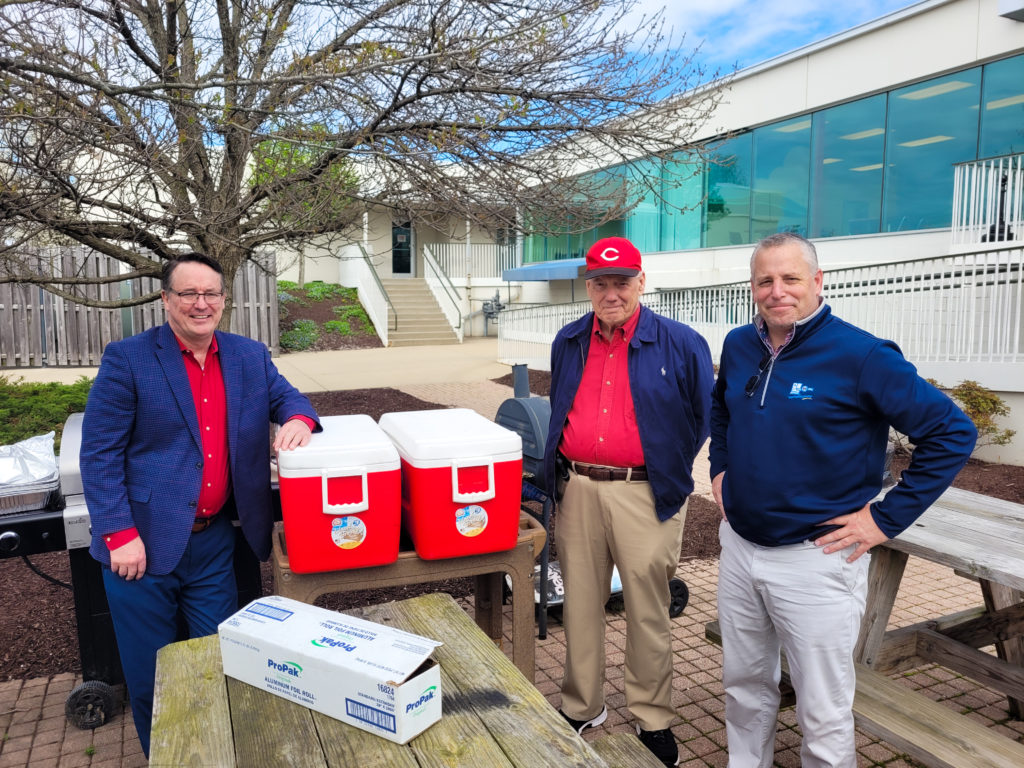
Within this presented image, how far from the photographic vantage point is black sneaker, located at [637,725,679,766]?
3.18 m

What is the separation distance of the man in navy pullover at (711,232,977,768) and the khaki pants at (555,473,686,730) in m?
0.53

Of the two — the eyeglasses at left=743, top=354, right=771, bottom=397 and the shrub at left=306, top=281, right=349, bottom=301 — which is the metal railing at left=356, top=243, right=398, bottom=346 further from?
the eyeglasses at left=743, top=354, right=771, bottom=397

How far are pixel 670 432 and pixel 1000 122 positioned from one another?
12.9 meters

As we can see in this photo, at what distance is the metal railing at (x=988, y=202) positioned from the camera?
11414mm

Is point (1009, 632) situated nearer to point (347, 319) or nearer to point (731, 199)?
point (731, 199)

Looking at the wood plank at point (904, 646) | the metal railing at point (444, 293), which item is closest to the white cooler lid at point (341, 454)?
the wood plank at point (904, 646)

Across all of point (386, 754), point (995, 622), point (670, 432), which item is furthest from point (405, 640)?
point (995, 622)

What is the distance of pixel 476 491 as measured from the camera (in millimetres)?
2824

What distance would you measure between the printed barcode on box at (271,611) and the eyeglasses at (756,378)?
1589 mm

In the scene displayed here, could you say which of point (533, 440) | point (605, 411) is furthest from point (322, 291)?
point (605, 411)

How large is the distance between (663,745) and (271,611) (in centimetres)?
186

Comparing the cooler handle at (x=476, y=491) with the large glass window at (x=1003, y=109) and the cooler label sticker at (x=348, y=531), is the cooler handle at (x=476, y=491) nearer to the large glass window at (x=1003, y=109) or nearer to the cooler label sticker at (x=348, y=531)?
the cooler label sticker at (x=348, y=531)

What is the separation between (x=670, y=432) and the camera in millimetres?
3107

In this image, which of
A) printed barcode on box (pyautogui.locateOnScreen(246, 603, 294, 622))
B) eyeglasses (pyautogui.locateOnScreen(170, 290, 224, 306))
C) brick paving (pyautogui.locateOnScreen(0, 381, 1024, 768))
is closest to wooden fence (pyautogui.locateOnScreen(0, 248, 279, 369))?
brick paving (pyautogui.locateOnScreen(0, 381, 1024, 768))
